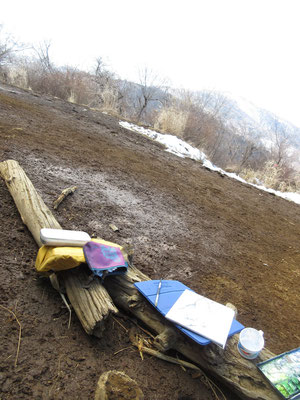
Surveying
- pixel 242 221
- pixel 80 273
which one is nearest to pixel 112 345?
pixel 80 273

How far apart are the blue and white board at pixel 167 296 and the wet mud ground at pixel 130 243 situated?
252 millimetres

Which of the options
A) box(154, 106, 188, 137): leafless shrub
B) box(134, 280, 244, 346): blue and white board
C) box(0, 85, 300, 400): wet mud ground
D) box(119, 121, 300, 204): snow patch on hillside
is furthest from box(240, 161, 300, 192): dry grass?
box(134, 280, 244, 346): blue and white board

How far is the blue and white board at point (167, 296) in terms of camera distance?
4.68 ft

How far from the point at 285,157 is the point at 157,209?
556 inches

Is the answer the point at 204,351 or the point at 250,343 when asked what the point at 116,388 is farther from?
the point at 250,343

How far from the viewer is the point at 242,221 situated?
14.1ft

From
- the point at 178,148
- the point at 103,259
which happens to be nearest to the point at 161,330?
the point at 103,259

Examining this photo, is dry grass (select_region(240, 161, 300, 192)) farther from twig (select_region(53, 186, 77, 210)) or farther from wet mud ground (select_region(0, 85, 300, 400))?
twig (select_region(53, 186, 77, 210))

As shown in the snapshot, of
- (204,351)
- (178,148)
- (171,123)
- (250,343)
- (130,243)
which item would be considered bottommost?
(130,243)

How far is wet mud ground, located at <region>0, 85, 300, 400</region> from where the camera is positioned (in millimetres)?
1337

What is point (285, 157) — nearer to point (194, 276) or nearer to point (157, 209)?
point (157, 209)

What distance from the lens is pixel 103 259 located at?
168 cm

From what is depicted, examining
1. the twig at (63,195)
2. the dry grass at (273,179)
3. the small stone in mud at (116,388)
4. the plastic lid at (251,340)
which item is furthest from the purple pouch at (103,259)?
the dry grass at (273,179)

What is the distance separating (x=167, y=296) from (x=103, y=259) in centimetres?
50
